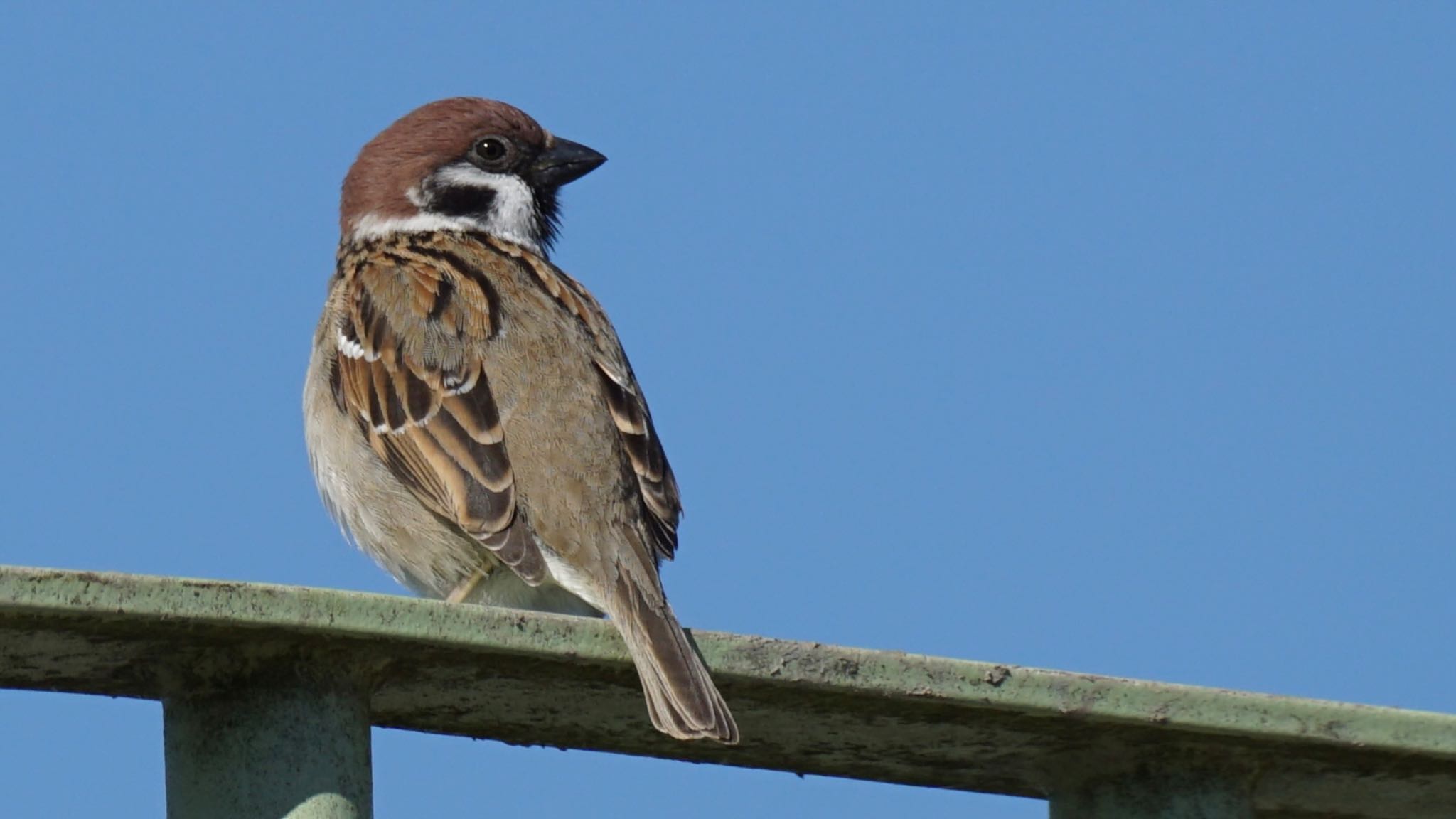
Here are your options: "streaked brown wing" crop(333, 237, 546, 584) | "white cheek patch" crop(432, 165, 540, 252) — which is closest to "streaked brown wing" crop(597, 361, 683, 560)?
"streaked brown wing" crop(333, 237, 546, 584)

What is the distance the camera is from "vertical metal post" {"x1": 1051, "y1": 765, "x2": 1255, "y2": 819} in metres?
3.56

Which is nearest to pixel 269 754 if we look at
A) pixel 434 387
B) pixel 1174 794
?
pixel 1174 794

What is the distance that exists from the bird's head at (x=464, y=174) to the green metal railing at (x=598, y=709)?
359 centimetres

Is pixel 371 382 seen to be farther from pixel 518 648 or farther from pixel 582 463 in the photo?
pixel 518 648

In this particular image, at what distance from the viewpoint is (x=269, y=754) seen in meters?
3.08

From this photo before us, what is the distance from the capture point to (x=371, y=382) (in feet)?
18.9

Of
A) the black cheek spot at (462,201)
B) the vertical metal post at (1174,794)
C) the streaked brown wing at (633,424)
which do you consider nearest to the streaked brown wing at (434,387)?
the streaked brown wing at (633,424)

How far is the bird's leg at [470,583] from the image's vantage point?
539 cm

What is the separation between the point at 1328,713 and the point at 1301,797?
45 centimetres

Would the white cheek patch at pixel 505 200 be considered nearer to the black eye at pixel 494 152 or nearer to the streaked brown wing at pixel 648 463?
the black eye at pixel 494 152

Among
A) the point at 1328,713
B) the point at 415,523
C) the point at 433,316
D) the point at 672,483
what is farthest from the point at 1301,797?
the point at 433,316

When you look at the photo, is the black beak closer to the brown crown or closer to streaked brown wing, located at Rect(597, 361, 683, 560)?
the brown crown

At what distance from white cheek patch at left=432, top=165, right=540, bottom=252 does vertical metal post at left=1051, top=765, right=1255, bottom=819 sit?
12.7 ft

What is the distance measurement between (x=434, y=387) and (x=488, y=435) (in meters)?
0.34
